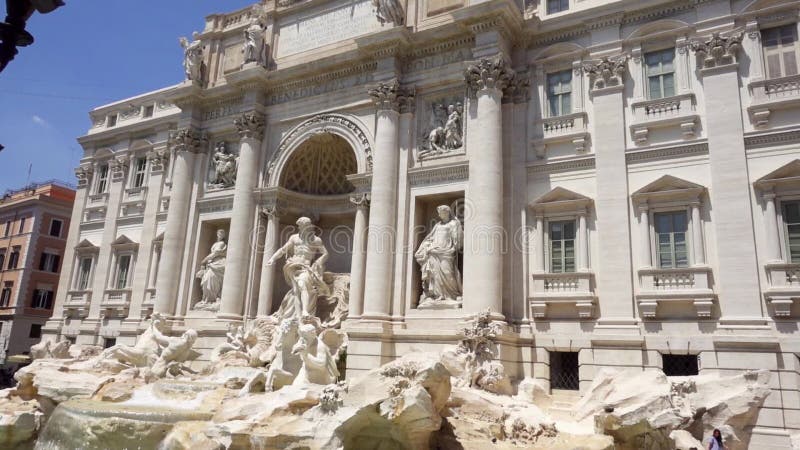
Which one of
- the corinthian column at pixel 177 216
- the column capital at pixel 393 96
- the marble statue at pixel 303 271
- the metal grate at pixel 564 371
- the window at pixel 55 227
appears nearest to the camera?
the metal grate at pixel 564 371

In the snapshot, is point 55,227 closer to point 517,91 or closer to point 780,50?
point 517,91

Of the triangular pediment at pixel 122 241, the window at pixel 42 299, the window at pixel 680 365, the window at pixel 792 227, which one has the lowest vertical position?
the window at pixel 680 365

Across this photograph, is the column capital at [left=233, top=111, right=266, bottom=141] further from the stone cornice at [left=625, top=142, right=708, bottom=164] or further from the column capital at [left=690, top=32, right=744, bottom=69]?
the column capital at [left=690, top=32, right=744, bottom=69]

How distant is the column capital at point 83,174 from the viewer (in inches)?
1214

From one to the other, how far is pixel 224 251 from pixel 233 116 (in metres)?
5.86

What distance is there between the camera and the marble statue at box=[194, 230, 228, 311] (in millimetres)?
23609

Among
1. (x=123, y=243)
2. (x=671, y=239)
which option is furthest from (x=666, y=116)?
(x=123, y=243)

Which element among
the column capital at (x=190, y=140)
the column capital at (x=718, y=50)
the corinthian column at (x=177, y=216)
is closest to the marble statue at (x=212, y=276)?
the corinthian column at (x=177, y=216)

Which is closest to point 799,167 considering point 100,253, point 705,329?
Answer: point 705,329

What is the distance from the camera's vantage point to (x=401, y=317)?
60.6 feet

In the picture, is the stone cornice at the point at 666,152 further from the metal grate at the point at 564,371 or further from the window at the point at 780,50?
the metal grate at the point at 564,371

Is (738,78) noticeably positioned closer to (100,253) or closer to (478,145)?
(478,145)

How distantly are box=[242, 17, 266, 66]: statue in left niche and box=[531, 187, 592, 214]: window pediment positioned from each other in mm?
13295

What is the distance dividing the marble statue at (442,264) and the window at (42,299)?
3387cm
